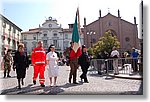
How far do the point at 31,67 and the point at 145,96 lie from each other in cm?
182

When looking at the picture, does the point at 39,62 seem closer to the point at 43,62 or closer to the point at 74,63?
the point at 43,62

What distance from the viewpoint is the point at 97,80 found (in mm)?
5969

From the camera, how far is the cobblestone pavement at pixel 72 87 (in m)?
5.31

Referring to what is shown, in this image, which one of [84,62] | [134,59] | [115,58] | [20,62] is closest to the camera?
[20,62]

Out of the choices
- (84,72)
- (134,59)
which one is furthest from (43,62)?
(134,59)

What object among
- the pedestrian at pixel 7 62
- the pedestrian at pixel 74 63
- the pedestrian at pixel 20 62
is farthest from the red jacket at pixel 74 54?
the pedestrian at pixel 7 62

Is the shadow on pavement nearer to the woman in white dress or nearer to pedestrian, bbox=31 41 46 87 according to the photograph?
pedestrian, bbox=31 41 46 87

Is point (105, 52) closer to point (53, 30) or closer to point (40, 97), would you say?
point (53, 30)

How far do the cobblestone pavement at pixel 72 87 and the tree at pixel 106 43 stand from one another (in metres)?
0.54

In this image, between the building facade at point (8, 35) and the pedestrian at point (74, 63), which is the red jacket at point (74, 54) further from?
the building facade at point (8, 35)

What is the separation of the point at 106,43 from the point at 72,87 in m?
0.86

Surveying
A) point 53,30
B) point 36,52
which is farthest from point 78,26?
point 36,52

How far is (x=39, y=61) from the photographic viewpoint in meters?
5.64

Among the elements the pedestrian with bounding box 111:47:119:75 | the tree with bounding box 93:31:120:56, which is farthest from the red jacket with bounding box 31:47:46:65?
the pedestrian with bounding box 111:47:119:75
